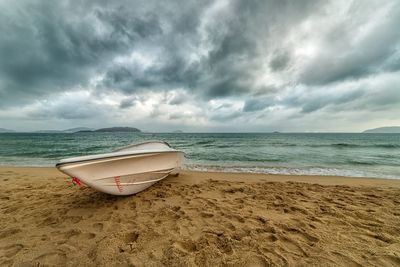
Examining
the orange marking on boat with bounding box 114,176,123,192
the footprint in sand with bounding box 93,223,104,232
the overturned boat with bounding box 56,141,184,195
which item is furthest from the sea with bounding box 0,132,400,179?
the footprint in sand with bounding box 93,223,104,232

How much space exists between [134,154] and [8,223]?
94.3 inches

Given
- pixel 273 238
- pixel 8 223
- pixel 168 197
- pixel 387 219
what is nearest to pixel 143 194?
pixel 168 197

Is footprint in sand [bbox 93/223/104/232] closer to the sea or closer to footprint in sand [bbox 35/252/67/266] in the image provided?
footprint in sand [bbox 35/252/67/266]

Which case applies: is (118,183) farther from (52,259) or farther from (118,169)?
(52,259)

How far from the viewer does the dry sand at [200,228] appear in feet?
6.96

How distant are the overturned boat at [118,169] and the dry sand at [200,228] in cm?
35

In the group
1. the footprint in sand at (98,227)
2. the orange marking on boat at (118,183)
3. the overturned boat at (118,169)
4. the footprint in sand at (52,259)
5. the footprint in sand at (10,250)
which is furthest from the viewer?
the orange marking on boat at (118,183)

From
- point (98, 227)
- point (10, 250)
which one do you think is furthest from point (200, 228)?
point (10, 250)

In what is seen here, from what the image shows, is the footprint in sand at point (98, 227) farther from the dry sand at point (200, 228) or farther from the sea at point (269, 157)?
the sea at point (269, 157)

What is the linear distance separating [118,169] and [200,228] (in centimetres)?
210

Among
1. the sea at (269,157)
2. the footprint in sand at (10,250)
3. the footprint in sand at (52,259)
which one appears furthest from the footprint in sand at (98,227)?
the sea at (269,157)

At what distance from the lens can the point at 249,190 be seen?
4.77 m

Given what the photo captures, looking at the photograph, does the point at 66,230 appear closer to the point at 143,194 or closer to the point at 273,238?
the point at 143,194

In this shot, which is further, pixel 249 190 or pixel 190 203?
pixel 249 190
